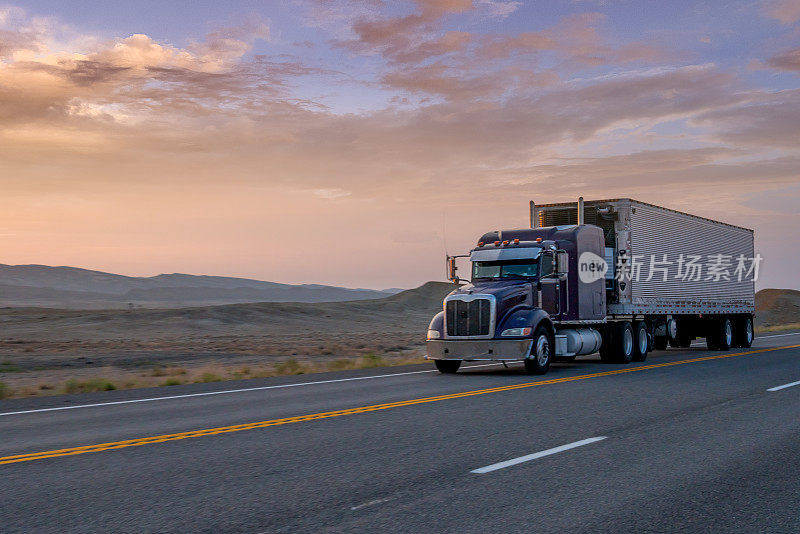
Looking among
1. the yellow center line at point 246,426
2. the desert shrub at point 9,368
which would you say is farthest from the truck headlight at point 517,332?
the desert shrub at point 9,368

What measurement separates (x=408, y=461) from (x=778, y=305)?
11588cm

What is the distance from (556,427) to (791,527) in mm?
4645

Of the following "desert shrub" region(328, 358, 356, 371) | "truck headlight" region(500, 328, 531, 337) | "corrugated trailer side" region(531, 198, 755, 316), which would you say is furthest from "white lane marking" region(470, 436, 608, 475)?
"desert shrub" region(328, 358, 356, 371)

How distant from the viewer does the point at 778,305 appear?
112m

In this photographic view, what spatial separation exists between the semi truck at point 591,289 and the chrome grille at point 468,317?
0.9 inches

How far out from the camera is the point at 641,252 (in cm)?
2342

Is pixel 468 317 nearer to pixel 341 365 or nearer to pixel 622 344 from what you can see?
pixel 622 344

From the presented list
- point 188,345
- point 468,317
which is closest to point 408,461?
point 468,317

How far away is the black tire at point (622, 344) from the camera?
22.4 metres

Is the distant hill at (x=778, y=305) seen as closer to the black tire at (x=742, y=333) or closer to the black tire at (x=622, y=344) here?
the black tire at (x=742, y=333)

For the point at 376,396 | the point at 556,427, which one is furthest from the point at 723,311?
the point at 556,427

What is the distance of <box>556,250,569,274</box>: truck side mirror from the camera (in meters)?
19.4

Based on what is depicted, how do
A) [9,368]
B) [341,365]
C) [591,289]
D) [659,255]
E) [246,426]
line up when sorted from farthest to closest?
[9,368] → [659,255] → [341,365] → [591,289] → [246,426]

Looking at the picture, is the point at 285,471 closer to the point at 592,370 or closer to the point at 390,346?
the point at 592,370
